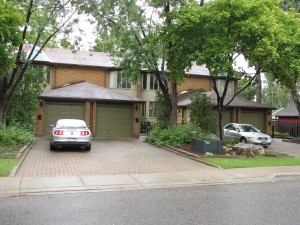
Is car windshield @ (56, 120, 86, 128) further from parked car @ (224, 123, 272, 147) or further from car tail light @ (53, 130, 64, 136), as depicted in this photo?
parked car @ (224, 123, 272, 147)

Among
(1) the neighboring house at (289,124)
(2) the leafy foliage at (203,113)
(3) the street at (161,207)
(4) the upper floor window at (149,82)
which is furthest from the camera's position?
(1) the neighboring house at (289,124)

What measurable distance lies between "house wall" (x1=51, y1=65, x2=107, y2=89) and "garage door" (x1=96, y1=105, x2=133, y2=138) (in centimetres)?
659

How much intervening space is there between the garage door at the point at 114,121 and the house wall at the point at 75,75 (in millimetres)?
6588

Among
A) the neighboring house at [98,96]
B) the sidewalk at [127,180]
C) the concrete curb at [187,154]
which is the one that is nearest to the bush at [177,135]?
the concrete curb at [187,154]

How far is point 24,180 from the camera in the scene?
10.2 meters

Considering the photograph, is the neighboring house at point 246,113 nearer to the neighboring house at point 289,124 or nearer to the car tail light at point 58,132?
the neighboring house at point 289,124

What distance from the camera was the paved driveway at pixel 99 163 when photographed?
1198 centimetres

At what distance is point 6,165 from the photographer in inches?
476

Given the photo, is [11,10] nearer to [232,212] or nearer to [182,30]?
[182,30]

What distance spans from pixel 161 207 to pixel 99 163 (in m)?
6.63

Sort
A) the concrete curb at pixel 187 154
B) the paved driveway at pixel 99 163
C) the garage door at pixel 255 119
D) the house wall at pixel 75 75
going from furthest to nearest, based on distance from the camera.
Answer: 1. the garage door at pixel 255 119
2. the house wall at pixel 75 75
3. the concrete curb at pixel 187 154
4. the paved driveway at pixel 99 163

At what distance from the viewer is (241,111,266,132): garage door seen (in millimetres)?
32125

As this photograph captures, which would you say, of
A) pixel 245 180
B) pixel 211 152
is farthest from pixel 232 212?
pixel 211 152

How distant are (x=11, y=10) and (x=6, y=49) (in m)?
2.49
